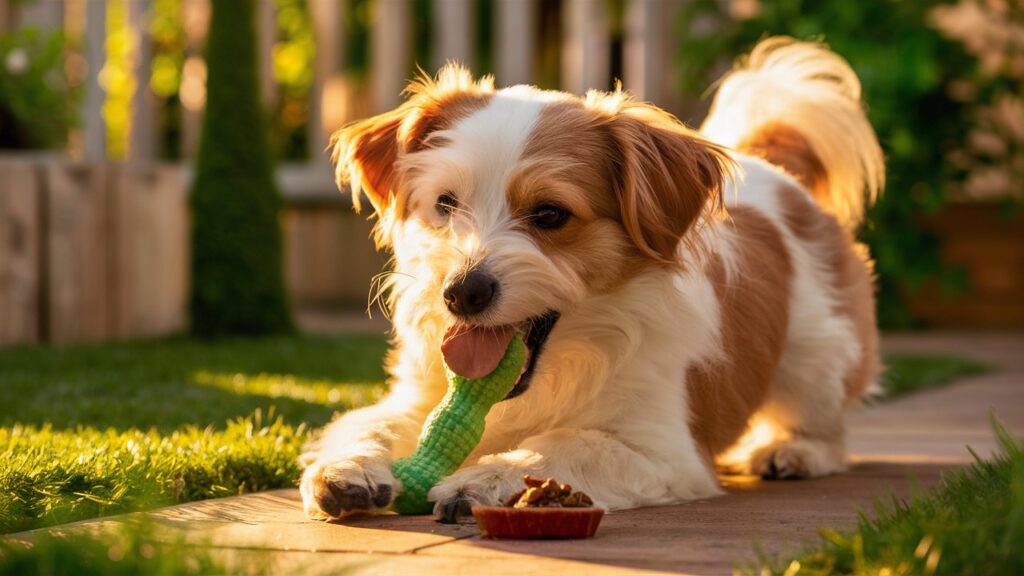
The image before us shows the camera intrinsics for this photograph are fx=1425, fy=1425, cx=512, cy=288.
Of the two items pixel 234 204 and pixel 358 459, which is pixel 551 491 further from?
pixel 234 204

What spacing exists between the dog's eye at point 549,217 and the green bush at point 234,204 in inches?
224

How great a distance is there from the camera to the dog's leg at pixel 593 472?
133 inches

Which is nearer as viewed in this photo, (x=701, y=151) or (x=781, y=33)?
(x=701, y=151)

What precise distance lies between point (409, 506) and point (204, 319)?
19.4 ft

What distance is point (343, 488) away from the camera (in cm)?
337

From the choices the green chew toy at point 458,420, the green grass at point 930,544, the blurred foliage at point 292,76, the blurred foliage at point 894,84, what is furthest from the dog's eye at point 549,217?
the blurred foliage at point 292,76

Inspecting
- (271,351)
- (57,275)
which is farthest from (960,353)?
(57,275)

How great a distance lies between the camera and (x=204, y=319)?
916 cm

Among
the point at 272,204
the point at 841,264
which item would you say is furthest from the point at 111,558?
the point at 272,204

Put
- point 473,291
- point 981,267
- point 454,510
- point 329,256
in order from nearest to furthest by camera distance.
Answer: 1. point 454,510
2. point 473,291
3. point 981,267
4. point 329,256

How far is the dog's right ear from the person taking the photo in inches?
167

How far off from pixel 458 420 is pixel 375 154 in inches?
39.3

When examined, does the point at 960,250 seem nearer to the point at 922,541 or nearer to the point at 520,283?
the point at 520,283

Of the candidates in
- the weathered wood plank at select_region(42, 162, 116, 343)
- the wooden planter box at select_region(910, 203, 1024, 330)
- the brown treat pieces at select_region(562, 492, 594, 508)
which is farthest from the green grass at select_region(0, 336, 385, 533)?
the wooden planter box at select_region(910, 203, 1024, 330)
